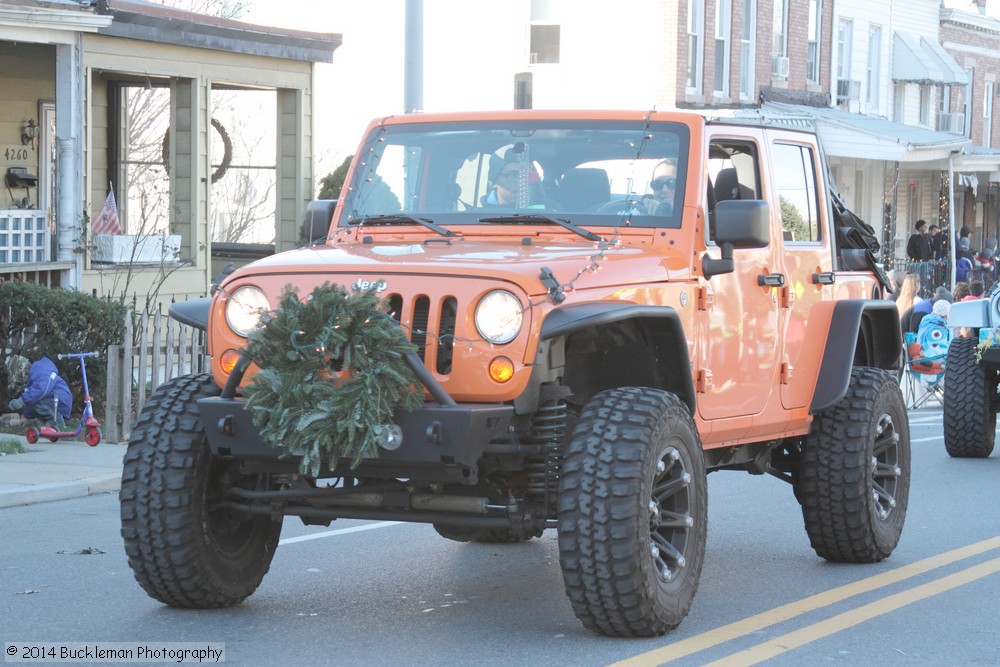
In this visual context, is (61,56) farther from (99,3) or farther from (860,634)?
(860,634)

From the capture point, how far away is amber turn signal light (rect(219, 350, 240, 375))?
21.0 feet

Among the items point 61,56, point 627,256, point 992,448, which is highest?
point 61,56

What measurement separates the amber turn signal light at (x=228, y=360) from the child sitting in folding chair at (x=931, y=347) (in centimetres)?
1345

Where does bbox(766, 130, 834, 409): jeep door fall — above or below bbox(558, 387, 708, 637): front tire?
above

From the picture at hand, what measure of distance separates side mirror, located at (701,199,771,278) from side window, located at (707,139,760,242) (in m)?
0.16

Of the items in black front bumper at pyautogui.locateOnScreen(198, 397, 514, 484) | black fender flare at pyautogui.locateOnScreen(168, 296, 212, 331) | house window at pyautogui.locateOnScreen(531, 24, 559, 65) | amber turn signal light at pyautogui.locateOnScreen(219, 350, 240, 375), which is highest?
house window at pyautogui.locateOnScreen(531, 24, 559, 65)

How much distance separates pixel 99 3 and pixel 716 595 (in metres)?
11.5

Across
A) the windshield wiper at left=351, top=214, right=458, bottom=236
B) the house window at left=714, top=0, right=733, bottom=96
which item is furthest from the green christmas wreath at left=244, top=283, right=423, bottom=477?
the house window at left=714, top=0, right=733, bottom=96

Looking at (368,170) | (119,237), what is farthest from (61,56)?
(368,170)

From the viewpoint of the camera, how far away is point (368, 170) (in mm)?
7812

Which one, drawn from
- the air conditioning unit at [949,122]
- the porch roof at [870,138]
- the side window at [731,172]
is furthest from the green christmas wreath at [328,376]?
the air conditioning unit at [949,122]

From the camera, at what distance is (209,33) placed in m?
18.9

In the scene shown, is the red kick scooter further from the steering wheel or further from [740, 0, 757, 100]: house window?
[740, 0, 757, 100]: house window

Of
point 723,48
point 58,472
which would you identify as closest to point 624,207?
point 58,472
